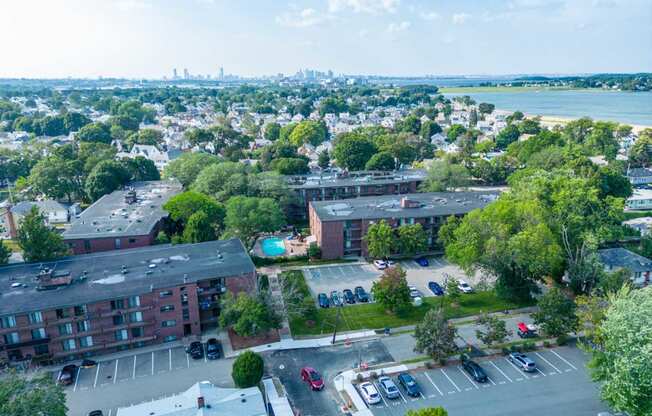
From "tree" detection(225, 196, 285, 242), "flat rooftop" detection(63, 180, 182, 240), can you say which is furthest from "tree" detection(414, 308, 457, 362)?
"flat rooftop" detection(63, 180, 182, 240)

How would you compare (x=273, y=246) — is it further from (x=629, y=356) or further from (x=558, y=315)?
(x=629, y=356)

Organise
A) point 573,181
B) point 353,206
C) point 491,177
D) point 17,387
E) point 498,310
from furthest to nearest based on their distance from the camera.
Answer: point 491,177
point 353,206
point 573,181
point 498,310
point 17,387

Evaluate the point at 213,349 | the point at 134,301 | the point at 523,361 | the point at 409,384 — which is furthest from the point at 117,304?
the point at 523,361

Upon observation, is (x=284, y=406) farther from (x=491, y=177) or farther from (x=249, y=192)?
(x=491, y=177)

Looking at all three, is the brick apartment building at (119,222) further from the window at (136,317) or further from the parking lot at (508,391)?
the parking lot at (508,391)

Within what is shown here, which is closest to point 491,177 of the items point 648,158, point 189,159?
point 648,158
